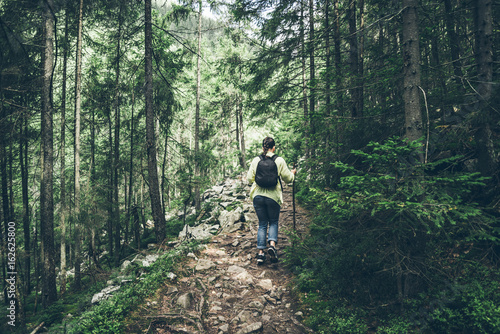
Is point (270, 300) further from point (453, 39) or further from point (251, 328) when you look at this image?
point (453, 39)

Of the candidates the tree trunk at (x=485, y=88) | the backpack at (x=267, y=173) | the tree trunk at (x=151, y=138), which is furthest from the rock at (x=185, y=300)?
the tree trunk at (x=485, y=88)

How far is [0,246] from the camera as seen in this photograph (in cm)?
615

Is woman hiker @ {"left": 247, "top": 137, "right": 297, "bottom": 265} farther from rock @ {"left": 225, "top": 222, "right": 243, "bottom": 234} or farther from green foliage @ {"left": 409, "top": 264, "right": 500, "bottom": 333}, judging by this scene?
green foliage @ {"left": 409, "top": 264, "right": 500, "bottom": 333}

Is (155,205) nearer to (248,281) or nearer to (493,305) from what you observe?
(248,281)

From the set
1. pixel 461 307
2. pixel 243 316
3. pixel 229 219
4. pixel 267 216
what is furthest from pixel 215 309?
pixel 229 219

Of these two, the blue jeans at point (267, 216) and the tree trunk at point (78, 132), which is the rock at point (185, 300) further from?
the tree trunk at point (78, 132)

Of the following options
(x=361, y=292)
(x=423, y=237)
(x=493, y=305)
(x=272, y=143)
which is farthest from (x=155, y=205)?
(x=493, y=305)

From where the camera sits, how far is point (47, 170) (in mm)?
8742

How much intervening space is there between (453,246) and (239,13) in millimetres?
7883

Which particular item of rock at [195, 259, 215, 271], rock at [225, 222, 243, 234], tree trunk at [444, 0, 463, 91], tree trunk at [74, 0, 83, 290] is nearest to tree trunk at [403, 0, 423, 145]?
tree trunk at [444, 0, 463, 91]

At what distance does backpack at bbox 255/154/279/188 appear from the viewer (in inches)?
203

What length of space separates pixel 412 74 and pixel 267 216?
368 cm

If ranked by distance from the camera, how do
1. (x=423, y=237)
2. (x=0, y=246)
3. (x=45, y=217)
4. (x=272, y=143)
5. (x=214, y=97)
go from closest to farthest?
1. (x=423, y=237)
2. (x=272, y=143)
3. (x=0, y=246)
4. (x=45, y=217)
5. (x=214, y=97)

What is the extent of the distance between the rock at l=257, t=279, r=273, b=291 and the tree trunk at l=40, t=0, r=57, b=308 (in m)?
8.35
